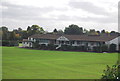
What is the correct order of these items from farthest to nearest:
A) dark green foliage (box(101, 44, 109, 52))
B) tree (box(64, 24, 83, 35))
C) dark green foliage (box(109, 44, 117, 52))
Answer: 1. tree (box(64, 24, 83, 35))
2. dark green foliage (box(109, 44, 117, 52))
3. dark green foliage (box(101, 44, 109, 52))

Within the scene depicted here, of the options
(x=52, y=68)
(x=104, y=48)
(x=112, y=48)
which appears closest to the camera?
(x=52, y=68)

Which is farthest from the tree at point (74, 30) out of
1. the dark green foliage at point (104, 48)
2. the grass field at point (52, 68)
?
the grass field at point (52, 68)

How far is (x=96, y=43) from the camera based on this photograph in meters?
54.9

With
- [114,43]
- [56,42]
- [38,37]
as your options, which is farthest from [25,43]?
[114,43]

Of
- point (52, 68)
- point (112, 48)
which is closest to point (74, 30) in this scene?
point (112, 48)

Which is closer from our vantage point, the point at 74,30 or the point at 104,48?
the point at 104,48

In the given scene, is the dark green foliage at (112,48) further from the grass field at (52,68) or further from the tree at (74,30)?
the tree at (74,30)

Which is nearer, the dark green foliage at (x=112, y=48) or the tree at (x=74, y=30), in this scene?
the dark green foliage at (x=112, y=48)

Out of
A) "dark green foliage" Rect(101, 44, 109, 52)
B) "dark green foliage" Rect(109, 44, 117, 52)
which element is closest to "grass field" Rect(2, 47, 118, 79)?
"dark green foliage" Rect(101, 44, 109, 52)

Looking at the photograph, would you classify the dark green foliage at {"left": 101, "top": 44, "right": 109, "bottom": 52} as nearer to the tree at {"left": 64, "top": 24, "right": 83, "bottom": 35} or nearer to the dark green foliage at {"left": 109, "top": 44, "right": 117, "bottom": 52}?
the dark green foliage at {"left": 109, "top": 44, "right": 117, "bottom": 52}

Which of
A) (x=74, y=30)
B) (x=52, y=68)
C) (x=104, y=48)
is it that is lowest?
(x=52, y=68)

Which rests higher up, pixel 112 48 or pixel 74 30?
pixel 74 30

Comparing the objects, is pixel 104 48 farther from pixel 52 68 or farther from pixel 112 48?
pixel 52 68

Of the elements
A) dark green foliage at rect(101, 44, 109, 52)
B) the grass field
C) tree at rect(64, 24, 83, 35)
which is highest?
tree at rect(64, 24, 83, 35)
